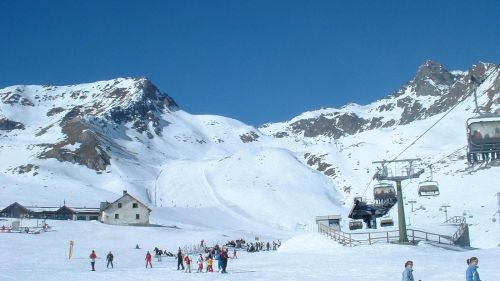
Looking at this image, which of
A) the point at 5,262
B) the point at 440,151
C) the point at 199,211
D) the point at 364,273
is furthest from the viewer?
the point at 440,151

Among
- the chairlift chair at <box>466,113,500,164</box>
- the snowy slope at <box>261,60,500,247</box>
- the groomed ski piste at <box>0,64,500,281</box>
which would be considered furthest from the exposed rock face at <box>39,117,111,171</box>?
the chairlift chair at <box>466,113,500,164</box>

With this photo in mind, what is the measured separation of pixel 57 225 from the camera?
70.4 metres

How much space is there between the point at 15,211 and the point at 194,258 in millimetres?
49740

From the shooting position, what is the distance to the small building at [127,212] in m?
86.9

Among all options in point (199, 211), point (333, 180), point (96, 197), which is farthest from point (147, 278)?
point (333, 180)

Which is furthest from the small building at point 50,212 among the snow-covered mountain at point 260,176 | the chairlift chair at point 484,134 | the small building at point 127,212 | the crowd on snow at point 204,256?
the chairlift chair at point 484,134

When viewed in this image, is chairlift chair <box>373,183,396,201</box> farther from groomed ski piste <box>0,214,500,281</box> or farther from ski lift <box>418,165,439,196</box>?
ski lift <box>418,165,439,196</box>

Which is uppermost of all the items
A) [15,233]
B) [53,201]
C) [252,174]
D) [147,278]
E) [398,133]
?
[398,133]

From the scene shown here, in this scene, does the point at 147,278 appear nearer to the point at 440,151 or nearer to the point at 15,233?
the point at 15,233

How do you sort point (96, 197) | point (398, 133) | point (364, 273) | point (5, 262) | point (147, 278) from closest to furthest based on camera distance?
point (364, 273)
point (147, 278)
point (5, 262)
point (96, 197)
point (398, 133)

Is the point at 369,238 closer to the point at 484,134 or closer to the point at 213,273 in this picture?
the point at 213,273

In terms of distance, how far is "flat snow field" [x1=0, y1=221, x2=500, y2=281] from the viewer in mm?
28391

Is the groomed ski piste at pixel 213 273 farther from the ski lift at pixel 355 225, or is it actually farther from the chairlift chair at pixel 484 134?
the ski lift at pixel 355 225

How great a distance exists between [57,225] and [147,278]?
4409 cm
